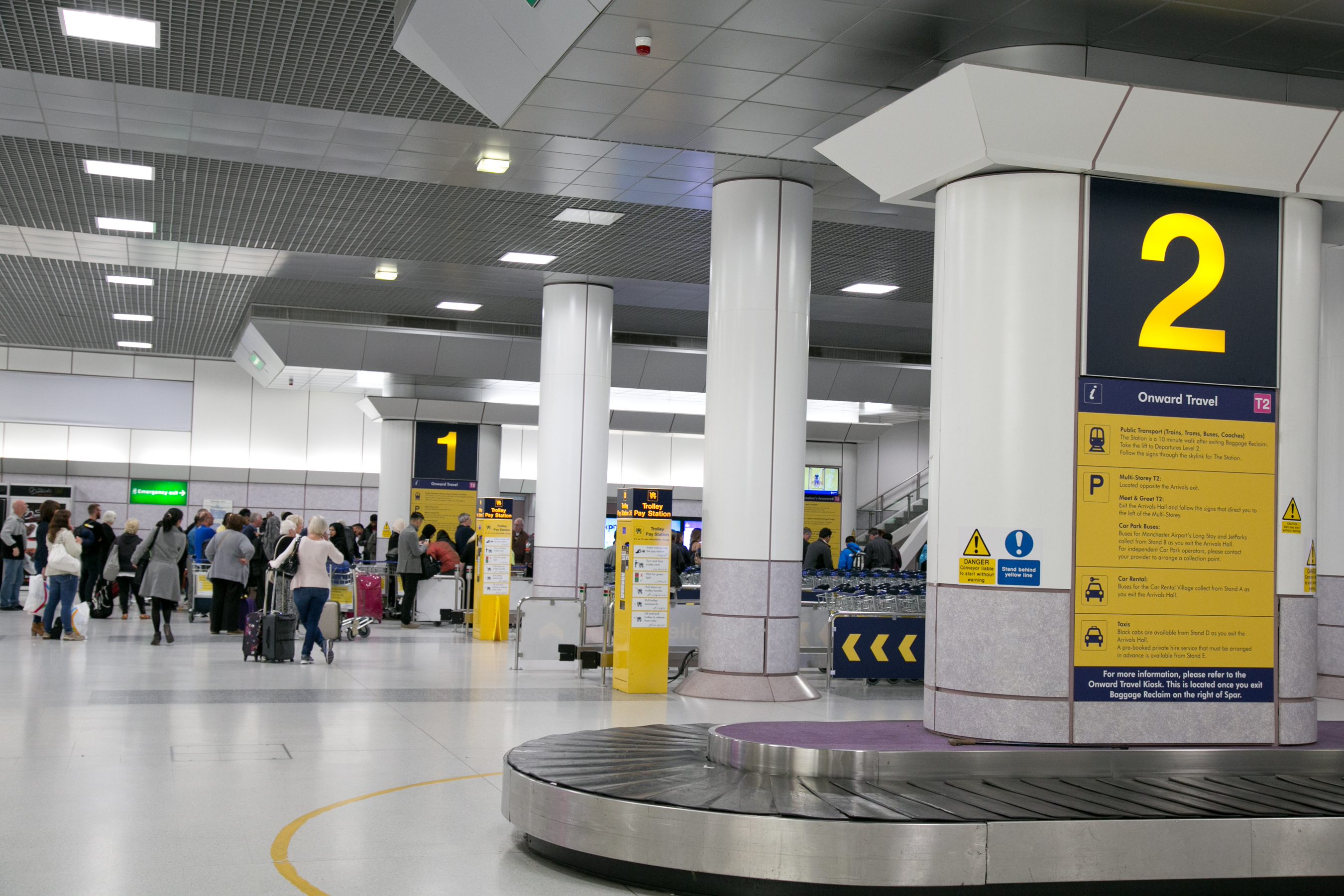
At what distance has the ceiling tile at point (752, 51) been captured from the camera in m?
7.44

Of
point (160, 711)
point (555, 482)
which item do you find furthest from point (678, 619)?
point (160, 711)

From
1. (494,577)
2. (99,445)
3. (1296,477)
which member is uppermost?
(99,445)

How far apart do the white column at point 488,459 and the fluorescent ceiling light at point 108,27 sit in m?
19.7

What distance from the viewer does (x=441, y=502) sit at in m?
28.2

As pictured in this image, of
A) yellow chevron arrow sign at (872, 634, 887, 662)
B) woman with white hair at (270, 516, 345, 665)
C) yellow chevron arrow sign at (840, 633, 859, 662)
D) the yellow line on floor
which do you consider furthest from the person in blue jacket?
the yellow line on floor

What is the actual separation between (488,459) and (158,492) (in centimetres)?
822

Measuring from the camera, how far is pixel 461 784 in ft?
23.8

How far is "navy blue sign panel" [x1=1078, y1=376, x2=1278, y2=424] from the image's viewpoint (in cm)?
686

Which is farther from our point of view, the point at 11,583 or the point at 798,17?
the point at 11,583

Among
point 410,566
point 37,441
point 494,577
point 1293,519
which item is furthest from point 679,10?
point 37,441

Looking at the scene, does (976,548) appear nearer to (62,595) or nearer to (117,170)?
(117,170)

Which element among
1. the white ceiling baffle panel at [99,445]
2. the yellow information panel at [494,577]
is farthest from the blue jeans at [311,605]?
the white ceiling baffle panel at [99,445]

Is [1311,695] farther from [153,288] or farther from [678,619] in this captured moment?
[153,288]

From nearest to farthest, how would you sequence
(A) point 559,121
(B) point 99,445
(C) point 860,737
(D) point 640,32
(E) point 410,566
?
(C) point 860,737 < (D) point 640,32 < (A) point 559,121 < (E) point 410,566 < (B) point 99,445
